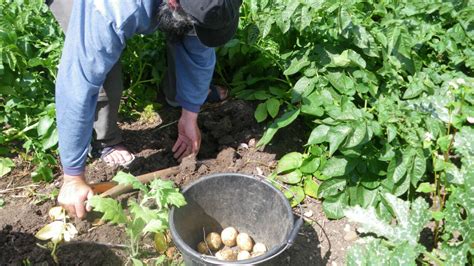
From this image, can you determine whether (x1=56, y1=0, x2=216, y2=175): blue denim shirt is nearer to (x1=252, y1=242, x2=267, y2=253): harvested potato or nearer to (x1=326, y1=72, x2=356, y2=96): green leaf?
(x1=252, y1=242, x2=267, y2=253): harvested potato

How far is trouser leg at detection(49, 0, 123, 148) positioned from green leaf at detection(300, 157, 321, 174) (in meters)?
0.88

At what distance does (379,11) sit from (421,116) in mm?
711

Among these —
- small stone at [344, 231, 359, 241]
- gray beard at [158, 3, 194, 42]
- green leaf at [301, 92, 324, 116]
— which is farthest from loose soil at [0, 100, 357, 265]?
gray beard at [158, 3, 194, 42]

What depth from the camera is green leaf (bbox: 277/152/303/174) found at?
8.31ft

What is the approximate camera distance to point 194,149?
2.60 meters

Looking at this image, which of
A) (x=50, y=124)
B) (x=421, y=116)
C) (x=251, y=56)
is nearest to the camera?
(x=421, y=116)

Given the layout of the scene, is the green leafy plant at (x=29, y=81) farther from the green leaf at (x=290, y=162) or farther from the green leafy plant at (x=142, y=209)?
the green leaf at (x=290, y=162)

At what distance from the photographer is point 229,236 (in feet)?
7.61

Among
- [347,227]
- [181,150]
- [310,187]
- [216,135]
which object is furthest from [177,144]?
[347,227]

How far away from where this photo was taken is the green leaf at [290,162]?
2533 millimetres

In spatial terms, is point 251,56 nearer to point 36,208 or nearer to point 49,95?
point 49,95

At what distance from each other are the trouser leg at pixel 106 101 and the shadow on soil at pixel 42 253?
56 cm

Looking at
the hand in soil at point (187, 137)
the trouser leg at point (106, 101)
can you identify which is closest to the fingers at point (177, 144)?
the hand in soil at point (187, 137)

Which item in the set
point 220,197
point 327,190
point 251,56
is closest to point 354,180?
point 327,190
